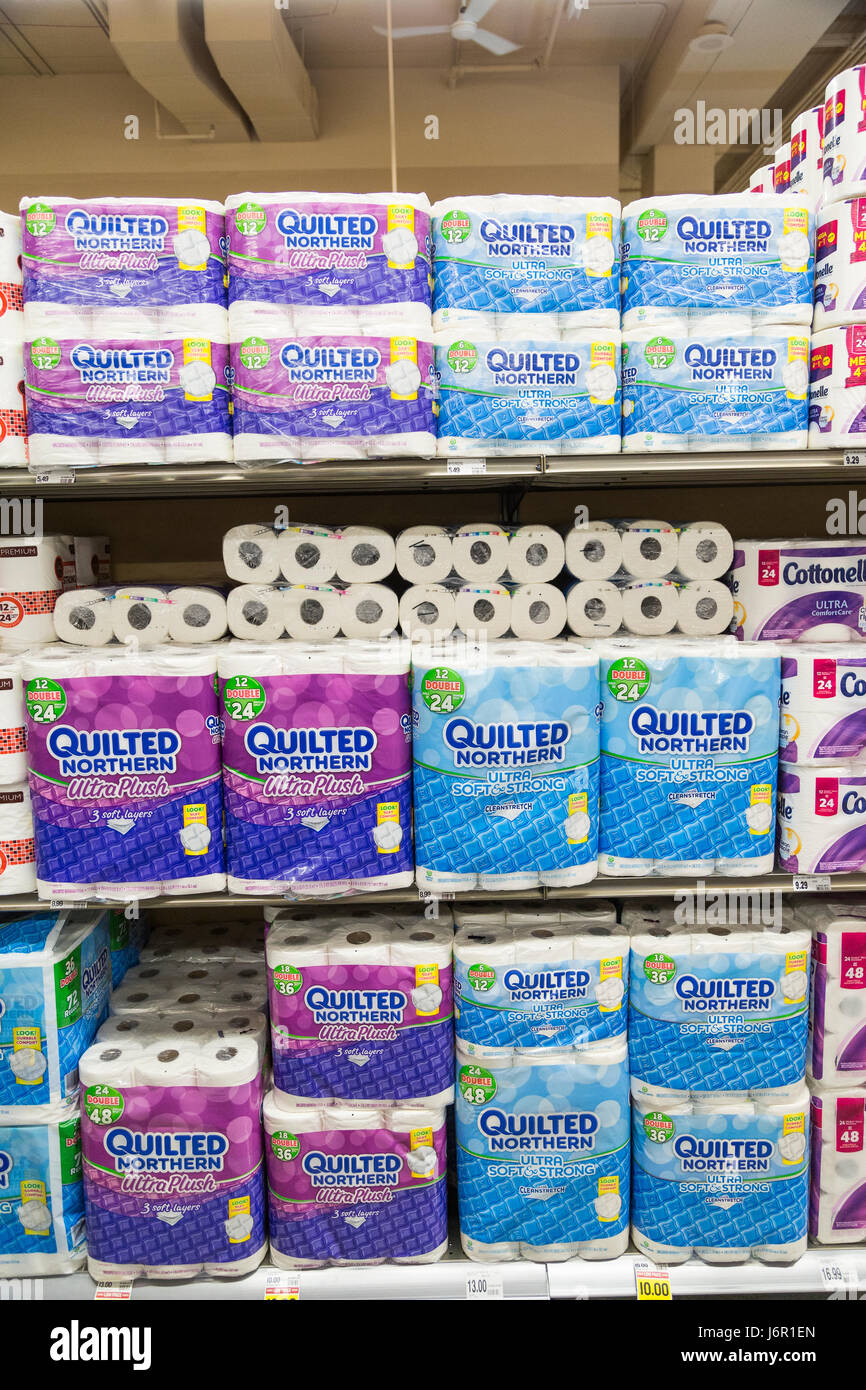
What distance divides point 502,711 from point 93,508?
1.51m

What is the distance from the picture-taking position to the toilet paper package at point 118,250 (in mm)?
1724

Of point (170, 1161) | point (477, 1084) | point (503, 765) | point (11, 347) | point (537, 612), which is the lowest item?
point (170, 1161)

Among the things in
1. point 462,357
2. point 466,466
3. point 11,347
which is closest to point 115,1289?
point 466,466

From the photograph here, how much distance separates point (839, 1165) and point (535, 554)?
5.05 ft

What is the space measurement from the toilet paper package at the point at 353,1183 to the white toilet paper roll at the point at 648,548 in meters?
1.31

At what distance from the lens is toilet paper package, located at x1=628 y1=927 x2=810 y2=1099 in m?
1.84

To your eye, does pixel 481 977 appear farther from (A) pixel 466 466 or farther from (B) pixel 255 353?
(B) pixel 255 353

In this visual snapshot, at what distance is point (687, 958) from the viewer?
1841 millimetres

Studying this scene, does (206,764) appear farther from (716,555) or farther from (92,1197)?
(716,555)

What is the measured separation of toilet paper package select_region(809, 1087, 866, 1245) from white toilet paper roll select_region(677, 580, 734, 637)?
3.55ft

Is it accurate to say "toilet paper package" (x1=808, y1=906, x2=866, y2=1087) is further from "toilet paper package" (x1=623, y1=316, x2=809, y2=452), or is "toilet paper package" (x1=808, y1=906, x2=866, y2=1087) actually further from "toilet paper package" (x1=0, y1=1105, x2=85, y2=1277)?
"toilet paper package" (x1=0, y1=1105, x2=85, y2=1277)

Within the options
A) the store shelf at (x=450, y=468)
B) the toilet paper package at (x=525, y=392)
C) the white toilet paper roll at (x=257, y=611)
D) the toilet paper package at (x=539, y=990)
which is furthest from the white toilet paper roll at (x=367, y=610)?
the toilet paper package at (x=539, y=990)

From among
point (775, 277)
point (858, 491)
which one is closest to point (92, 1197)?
point (775, 277)

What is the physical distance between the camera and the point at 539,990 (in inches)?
71.7
